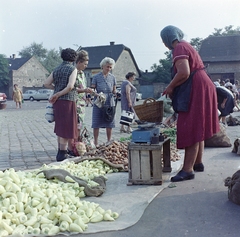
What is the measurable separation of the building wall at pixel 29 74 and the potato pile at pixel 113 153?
75.6 metres

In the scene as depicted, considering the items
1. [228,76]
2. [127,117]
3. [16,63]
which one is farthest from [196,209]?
[16,63]

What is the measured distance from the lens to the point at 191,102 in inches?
205

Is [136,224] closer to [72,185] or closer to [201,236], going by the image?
[201,236]

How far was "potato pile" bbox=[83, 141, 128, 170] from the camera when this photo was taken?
21.1 ft

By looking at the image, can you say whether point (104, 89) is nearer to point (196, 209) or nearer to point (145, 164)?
point (145, 164)

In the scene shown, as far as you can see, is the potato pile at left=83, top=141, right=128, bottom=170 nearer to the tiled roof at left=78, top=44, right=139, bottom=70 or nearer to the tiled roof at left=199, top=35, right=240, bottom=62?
the tiled roof at left=199, top=35, right=240, bottom=62

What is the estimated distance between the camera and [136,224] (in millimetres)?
3818

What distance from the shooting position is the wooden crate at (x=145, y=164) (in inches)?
202

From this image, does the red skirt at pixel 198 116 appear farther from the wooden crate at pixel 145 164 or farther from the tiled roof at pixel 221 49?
the tiled roof at pixel 221 49

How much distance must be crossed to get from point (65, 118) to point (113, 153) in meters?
1.02

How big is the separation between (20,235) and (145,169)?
213 cm

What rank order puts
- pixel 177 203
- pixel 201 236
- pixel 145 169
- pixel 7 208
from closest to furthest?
pixel 201 236, pixel 7 208, pixel 177 203, pixel 145 169

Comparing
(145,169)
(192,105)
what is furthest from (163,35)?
(145,169)

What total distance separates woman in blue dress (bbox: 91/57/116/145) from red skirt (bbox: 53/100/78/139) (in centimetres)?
151
